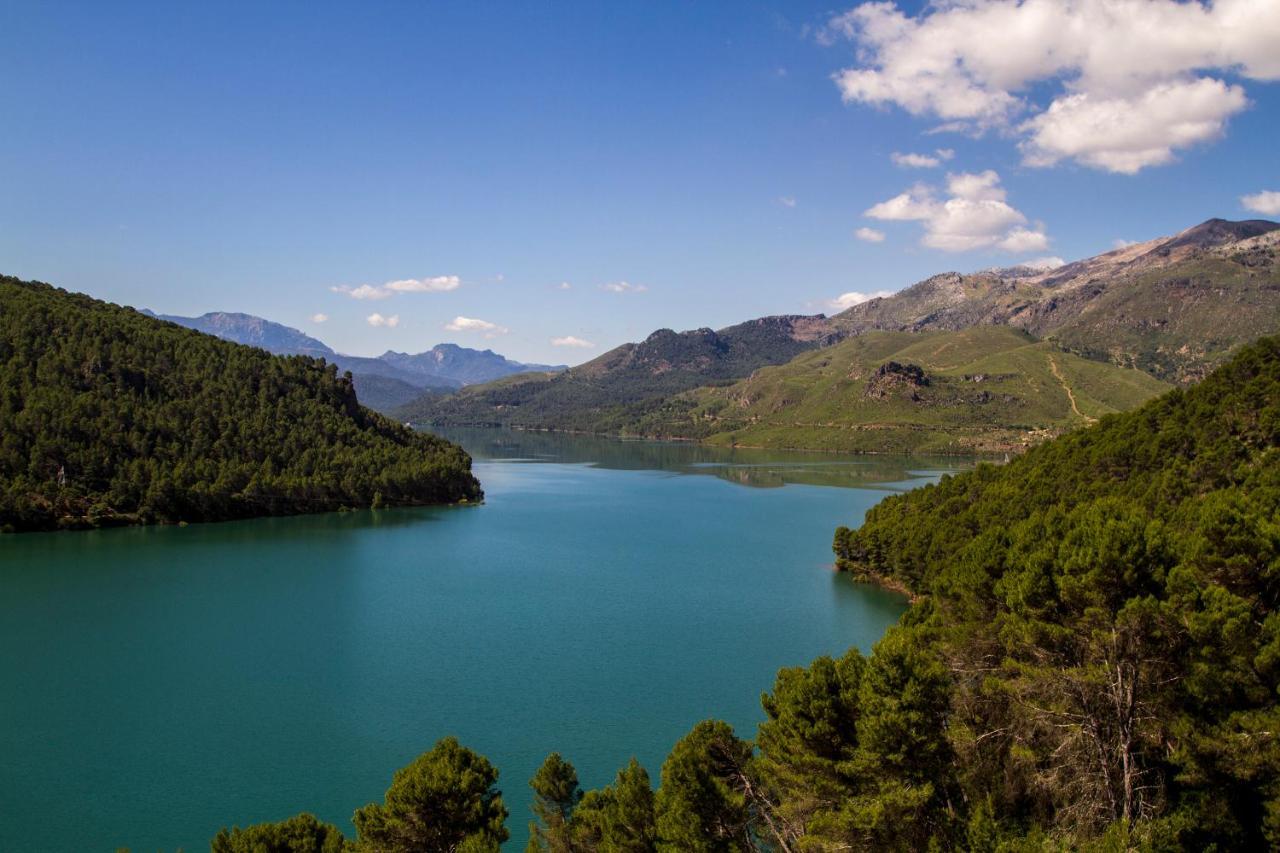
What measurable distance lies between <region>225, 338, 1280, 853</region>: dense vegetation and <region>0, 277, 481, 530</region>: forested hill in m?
96.8

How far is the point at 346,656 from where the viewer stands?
51656 millimetres

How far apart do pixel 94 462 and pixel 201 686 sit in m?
73.4

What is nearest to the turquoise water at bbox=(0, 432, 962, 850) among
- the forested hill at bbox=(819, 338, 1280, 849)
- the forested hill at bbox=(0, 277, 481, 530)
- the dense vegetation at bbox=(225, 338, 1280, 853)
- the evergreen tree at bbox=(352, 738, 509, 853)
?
the forested hill at bbox=(0, 277, 481, 530)

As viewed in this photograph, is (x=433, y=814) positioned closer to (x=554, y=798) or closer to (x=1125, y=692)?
(x=554, y=798)

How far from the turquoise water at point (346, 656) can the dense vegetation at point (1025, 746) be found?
1206 cm

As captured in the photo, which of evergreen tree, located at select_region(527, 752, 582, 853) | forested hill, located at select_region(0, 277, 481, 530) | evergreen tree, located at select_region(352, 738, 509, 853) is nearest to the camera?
evergreen tree, located at select_region(352, 738, 509, 853)

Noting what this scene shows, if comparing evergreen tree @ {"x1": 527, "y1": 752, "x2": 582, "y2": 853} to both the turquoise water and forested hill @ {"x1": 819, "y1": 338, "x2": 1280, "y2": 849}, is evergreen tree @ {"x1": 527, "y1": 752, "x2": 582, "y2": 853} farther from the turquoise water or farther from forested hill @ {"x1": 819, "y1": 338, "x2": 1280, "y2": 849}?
forested hill @ {"x1": 819, "y1": 338, "x2": 1280, "y2": 849}

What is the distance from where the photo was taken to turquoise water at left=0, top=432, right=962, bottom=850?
111 ft

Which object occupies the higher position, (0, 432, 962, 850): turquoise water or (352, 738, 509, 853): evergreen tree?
(352, 738, 509, 853): evergreen tree

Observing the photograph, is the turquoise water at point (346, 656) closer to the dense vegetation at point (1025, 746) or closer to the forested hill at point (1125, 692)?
the dense vegetation at point (1025, 746)

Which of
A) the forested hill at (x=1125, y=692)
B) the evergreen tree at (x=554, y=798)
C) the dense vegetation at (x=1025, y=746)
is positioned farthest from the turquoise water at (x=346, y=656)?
the forested hill at (x=1125, y=692)

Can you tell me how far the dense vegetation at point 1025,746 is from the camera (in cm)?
1897

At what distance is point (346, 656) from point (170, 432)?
262 ft

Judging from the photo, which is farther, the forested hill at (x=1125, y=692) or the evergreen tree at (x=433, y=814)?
the evergreen tree at (x=433, y=814)
